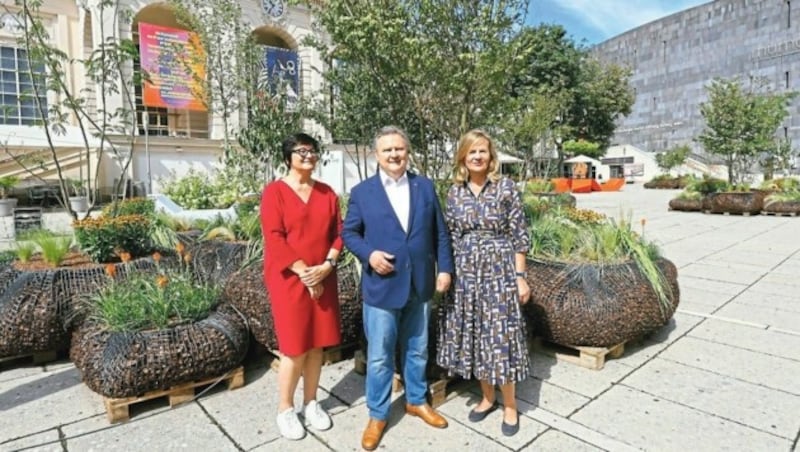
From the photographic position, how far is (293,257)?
8.30ft

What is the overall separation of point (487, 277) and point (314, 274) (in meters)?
0.96

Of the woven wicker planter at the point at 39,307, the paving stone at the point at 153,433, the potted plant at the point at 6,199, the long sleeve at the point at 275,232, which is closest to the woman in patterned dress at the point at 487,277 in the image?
the long sleeve at the point at 275,232

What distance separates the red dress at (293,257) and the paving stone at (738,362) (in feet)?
9.33

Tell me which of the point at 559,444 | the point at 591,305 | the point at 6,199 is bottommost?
the point at 559,444

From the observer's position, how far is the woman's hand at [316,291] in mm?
2568


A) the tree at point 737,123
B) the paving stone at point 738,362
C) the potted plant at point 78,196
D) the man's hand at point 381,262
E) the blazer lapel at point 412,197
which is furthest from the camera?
the tree at point 737,123

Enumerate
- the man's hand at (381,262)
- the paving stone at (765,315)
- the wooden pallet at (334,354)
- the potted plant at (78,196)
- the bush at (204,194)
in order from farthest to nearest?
the potted plant at (78,196) < the bush at (204,194) < the paving stone at (765,315) < the wooden pallet at (334,354) < the man's hand at (381,262)

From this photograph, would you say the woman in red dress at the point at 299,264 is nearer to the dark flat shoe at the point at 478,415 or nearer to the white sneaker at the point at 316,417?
the white sneaker at the point at 316,417

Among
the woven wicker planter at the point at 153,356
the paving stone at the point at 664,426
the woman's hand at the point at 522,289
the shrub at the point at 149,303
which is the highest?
the woman's hand at the point at 522,289

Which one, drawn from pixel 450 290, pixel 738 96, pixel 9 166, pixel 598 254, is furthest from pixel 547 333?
pixel 9 166

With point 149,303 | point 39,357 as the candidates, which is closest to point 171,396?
point 149,303

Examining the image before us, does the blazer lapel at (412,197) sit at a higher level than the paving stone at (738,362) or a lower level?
higher

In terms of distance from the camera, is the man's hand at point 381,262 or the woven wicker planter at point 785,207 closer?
the man's hand at point 381,262

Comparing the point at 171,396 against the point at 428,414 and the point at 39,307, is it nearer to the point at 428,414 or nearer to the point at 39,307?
the point at 39,307
